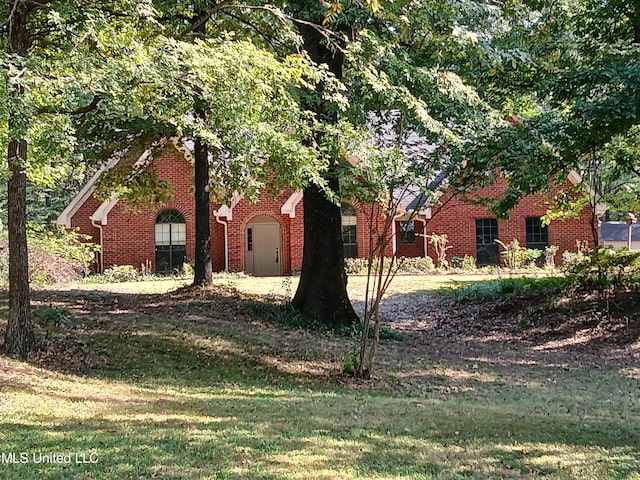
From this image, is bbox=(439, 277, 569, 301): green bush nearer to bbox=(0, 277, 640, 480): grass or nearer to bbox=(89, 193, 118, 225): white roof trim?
bbox=(0, 277, 640, 480): grass

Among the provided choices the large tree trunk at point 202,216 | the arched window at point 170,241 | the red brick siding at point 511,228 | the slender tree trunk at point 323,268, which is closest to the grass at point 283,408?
the slender tree trunk at point 323,268

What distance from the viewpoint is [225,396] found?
25.4 ft

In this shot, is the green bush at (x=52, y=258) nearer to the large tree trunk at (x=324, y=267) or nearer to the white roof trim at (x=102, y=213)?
the white roof trim at (x=102, y=213)

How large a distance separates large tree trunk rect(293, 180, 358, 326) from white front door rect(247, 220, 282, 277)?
1213cm

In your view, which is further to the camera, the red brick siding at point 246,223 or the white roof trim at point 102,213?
the red brick siding at point 246,223

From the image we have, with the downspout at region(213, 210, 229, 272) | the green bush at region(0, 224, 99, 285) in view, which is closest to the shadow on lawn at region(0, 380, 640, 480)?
the green bush at region(0, 224, 99, 285)

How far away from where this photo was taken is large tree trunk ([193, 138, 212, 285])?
51.0 ft

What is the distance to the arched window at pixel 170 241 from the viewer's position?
2531cm

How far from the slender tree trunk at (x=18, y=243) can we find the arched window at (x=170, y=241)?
1666cm

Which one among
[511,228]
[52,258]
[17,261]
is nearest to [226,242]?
[52,258]

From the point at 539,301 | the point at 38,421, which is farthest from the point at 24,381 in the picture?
the point at 539,301

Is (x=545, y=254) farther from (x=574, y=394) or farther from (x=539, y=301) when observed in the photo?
(x=574, y=394)

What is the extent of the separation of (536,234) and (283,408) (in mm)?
21228

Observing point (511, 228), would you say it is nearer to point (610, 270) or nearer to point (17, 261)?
point (610, 270)
